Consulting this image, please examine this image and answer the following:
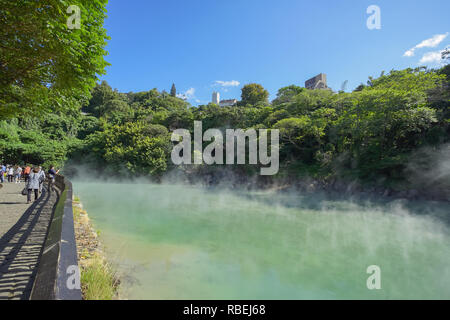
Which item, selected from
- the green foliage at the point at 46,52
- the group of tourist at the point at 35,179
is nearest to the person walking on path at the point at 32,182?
the group of tourist at the point at 35,179

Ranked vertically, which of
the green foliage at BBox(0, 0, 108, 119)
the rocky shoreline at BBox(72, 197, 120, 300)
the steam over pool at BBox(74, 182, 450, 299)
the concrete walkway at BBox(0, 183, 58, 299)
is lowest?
the steam over pool at BBox(74, 182, 450, 299)

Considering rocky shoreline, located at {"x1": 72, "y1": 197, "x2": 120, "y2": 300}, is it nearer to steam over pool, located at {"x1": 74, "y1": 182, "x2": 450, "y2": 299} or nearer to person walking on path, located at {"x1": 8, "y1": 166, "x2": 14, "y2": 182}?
steam over pool, located at {"x1": 74, "y1": 182, "x2": 450, "y2": 299}

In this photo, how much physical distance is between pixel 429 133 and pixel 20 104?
60.2 feet

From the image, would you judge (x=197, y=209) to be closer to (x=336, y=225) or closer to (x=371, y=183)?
(x=336, y=225)

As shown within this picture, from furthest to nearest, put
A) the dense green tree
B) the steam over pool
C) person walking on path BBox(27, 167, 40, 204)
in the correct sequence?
the dense green tree
person walking on path BBox(27, 167, 40, 204)
the steam over pool

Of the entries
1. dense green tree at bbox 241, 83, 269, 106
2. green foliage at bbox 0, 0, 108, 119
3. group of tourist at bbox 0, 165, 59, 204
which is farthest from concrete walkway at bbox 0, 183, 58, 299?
dense green tree at bbox 241, 83, 269, 106

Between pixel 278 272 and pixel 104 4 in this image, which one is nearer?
pixel 278 272

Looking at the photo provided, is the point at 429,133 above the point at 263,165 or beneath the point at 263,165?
above

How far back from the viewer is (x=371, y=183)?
533 inches

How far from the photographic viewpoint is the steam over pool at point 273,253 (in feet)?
11.2

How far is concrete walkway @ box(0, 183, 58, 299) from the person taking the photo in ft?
7.62

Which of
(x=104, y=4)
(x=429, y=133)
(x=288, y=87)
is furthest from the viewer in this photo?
(x=288, y=87)

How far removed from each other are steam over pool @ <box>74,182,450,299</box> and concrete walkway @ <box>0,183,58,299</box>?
115 centimetres
